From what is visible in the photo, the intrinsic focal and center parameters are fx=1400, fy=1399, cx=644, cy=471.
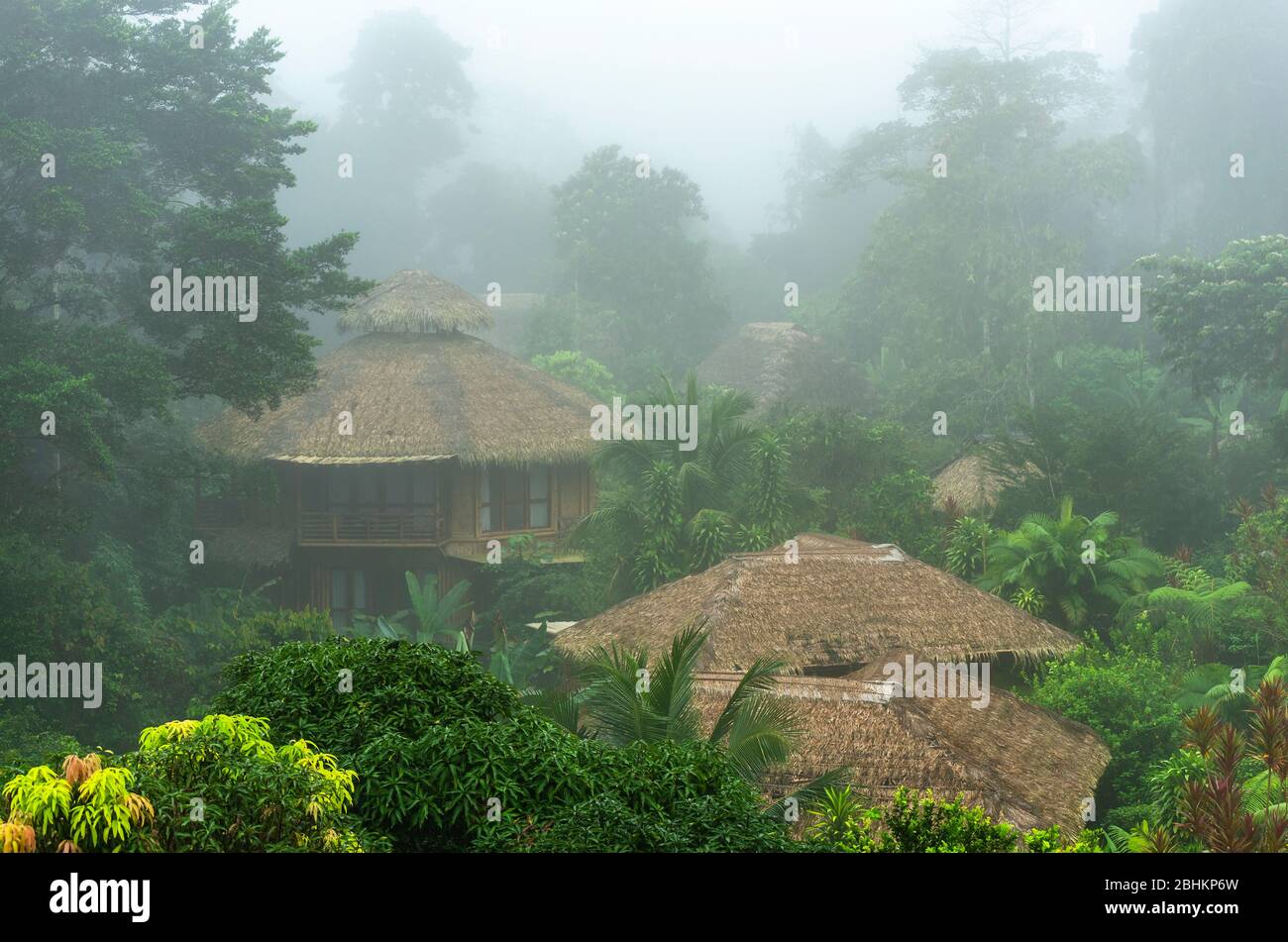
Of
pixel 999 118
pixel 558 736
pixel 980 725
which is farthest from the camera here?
pixel 999 118

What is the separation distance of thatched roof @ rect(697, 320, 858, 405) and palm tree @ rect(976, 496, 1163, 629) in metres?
19.9

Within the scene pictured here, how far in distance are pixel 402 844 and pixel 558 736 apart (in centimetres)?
112

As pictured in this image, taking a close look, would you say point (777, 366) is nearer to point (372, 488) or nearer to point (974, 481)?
point (974, 481)

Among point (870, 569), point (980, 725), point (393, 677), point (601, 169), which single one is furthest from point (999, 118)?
point (393, 677)

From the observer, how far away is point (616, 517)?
935 inches

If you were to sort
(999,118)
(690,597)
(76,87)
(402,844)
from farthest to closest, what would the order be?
1. (999,118)
2. (76,87)
3. (690,597)
4. (402,844)

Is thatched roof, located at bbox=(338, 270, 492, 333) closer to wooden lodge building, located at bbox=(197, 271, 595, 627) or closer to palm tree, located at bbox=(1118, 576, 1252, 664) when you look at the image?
wooden lodge building, located at bbox=(197, 271, 595, 627)

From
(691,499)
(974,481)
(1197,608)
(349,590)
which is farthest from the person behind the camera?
(974,481)

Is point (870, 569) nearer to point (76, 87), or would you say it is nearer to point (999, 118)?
point (76, 87)

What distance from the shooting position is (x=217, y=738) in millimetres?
6902

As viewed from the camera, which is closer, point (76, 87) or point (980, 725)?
point (980, 725)

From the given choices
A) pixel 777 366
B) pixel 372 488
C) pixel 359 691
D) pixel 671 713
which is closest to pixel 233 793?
pixel 359 691

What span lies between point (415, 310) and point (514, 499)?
5.36 m
